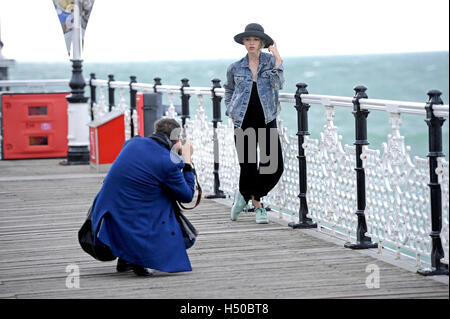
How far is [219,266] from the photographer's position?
6945 millimetres

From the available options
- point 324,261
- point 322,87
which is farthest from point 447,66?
point 324,261

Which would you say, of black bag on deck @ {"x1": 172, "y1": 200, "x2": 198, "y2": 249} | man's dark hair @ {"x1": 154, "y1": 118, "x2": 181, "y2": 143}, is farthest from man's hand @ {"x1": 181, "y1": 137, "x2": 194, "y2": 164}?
black bag on deck @ {"x1": 172, "y1": 200, "x2": 198, "y2": 249}

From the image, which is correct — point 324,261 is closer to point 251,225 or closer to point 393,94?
point 251,225

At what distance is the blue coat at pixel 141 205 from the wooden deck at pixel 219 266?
0.20 meters

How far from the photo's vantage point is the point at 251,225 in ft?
29.2

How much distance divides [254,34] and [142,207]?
2.66 m

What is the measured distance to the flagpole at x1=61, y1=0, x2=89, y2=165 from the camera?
15.2 meters

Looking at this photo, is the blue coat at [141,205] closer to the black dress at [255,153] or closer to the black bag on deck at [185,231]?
the black bag on deck at [185,231]

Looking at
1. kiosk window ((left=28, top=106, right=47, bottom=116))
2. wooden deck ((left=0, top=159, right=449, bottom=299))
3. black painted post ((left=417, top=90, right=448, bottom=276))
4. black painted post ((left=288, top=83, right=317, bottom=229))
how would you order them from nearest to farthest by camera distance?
1. wooden deck ((left=0, top=159, right=449, bottom=299))
2. black painted post ((left=417, top=90, right=448, bottom=276))
3. black painted post ((left=288, top=83, right=317, bottom=229))
4. kiosk window ((left=28, top=106, right=47, bottom=116))

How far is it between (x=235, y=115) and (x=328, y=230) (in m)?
1.45

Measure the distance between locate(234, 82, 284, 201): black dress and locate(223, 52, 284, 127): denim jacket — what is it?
0.06 meters

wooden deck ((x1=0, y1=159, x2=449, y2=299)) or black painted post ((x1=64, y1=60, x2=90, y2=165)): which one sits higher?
black painted post ((x1=64, y1=60, x2=90, y2=165))

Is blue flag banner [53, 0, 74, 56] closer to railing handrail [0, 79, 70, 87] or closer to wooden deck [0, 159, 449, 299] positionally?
railing handrail [0, 79, 70, 87]

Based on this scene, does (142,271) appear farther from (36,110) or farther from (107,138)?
(36,110)
